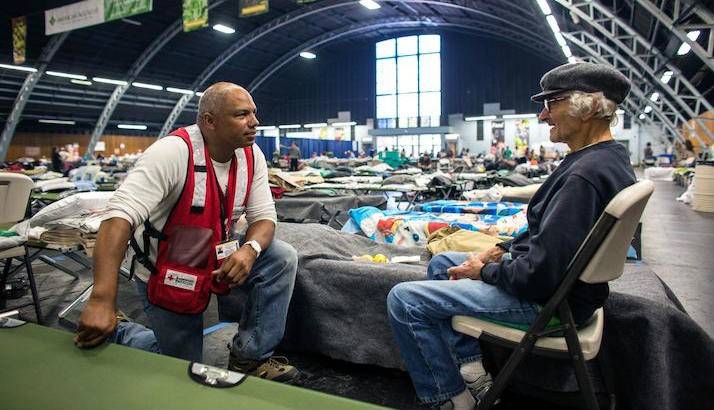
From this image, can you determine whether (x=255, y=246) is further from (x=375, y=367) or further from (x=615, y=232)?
(x=615, y=232)

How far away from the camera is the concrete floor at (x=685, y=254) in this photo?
10.5 feet

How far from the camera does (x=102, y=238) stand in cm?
154

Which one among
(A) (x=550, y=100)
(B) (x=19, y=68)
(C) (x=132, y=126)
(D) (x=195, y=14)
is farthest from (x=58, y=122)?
(A) (x=550, y=100)

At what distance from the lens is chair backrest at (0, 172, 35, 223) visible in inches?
115

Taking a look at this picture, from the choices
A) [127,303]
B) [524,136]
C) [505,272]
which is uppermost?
[524,136]

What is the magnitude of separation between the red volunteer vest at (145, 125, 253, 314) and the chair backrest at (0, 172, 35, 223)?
1.83 metres

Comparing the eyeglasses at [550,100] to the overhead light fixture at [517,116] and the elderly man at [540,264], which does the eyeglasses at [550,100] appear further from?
the overhead light fixture at [517,116]

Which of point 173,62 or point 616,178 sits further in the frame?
point 173,62

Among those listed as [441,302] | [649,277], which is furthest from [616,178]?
[649,277]

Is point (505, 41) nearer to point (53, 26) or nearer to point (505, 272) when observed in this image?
point (53, 26)

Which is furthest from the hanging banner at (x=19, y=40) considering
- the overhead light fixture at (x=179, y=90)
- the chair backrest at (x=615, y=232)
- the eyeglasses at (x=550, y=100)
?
the chair backrest at (x=615, y=232)

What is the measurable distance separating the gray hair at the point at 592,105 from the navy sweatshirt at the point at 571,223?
10cm

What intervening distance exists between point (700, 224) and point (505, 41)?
23.9 metres

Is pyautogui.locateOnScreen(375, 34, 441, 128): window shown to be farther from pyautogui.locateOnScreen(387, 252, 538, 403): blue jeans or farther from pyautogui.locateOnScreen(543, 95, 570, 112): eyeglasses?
pyautogui.locateOnScreen(387, 252, 538, 403): blue jeans
